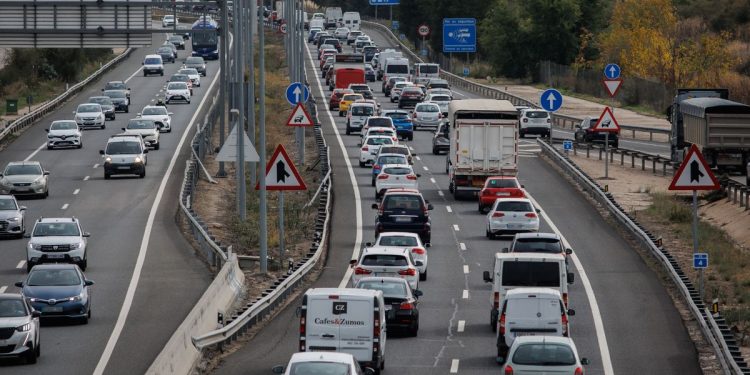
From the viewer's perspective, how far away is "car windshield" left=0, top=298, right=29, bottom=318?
28.0 m

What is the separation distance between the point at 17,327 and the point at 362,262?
891 cm

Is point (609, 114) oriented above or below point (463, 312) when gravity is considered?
above

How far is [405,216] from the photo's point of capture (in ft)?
147

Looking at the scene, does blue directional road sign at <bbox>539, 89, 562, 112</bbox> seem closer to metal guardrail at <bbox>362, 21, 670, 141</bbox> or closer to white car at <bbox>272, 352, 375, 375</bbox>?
metal guardrail at <bbox>362, 21, 670, 141</bbox>

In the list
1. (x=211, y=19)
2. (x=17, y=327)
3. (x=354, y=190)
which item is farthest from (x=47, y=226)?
(x=211, y=19)

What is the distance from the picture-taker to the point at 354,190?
57719 mm

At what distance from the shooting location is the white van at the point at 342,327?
26.1m

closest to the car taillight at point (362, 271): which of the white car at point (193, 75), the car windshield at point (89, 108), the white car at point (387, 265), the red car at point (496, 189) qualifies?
the white car at point (387, 265)

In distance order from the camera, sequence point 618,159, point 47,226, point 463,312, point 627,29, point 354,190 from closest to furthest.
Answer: point 463,312 → point 47,226 → point 354,190 → point 618,159 → point 627,29

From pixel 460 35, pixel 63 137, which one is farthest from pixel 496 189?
pixel 460 35

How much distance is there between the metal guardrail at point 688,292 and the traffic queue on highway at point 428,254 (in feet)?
7.68

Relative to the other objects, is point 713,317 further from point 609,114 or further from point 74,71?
point 74,71

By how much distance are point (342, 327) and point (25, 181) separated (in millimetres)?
31760

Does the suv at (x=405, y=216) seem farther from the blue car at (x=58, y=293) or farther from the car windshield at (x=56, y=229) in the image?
the blue car at (x=58, y=293)
